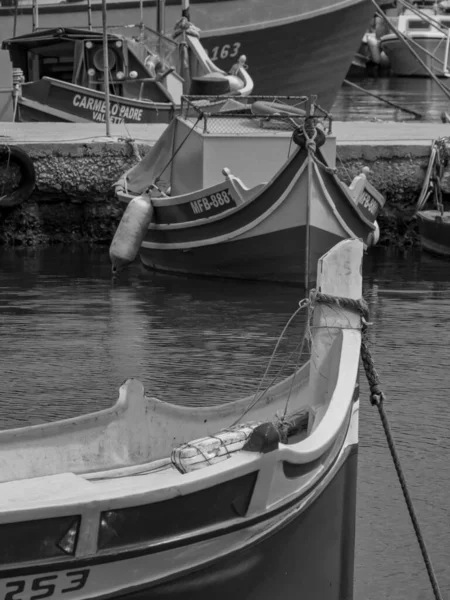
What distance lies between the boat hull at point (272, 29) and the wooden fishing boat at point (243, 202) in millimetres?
11094

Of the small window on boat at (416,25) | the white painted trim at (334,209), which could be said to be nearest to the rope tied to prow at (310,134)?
the white painted trim at (334,209)

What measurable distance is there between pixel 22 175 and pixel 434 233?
4884 mm

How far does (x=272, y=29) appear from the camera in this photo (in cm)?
2417

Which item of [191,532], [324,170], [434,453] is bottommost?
[434,453]

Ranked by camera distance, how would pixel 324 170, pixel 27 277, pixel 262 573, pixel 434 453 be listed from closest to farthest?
pixel 262 573 < pixel 434 453 < pixel 324 170 < pixel 27 277

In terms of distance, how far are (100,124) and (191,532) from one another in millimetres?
14725

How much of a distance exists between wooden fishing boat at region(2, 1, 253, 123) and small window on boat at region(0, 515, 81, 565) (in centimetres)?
1467

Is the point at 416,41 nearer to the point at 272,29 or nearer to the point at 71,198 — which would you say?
the point at 272,29

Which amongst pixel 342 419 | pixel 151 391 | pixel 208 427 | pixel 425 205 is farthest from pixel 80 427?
pixel 425 205

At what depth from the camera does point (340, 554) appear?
458cm

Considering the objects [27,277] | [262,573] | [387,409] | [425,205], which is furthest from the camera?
[425,205]

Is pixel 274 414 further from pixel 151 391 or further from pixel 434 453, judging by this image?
pixel 151 391

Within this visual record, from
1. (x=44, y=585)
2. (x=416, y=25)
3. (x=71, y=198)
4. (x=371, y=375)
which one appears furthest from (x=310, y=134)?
(x=416, y=25)

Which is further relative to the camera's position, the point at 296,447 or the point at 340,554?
the point at 340,554
